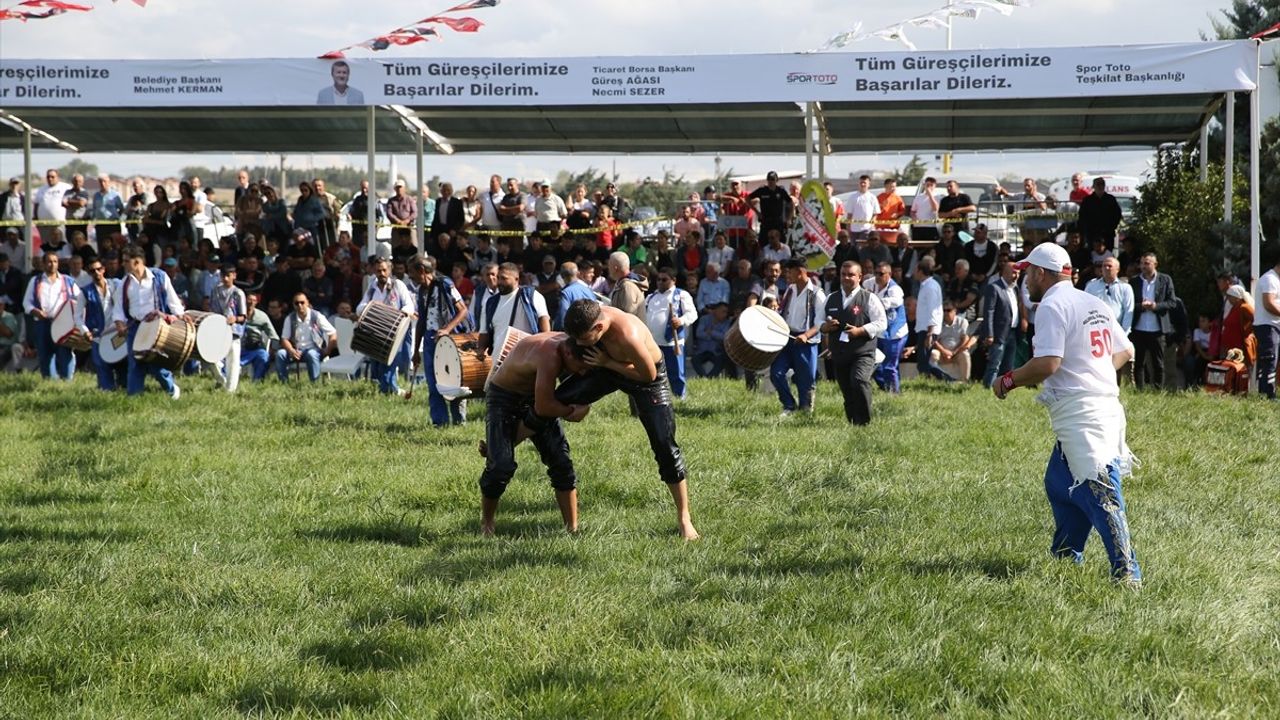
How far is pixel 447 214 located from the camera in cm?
2308

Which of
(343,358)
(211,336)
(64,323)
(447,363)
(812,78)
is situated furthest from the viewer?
(343,358)

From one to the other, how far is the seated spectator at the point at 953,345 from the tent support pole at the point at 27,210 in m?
14.4

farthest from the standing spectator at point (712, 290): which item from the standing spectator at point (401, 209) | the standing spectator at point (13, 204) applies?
the standing spectator at point (13, 204)

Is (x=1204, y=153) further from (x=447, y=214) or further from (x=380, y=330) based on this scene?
(x=380, y=330)

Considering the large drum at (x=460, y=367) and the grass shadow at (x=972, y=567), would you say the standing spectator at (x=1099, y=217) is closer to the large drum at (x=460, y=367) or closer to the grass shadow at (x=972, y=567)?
the large drum at (x=460, y=367)

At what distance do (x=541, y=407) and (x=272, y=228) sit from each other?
1663cm

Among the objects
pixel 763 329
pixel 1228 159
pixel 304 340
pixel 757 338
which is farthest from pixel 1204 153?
pixel 304 340

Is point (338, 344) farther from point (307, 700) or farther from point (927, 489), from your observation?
point (307, 700)

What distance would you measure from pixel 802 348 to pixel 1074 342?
775 centimetres

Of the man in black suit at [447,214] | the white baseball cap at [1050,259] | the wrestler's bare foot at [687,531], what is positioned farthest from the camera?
the man in black suit at [447,214]

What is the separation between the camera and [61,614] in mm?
6926

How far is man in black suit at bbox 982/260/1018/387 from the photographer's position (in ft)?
58.7

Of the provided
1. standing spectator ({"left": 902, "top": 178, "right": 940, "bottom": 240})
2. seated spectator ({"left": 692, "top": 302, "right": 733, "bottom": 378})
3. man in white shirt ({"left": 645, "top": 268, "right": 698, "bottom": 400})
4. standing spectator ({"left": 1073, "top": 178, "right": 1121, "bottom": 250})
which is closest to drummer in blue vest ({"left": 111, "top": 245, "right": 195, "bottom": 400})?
man in white shirt ({"left": 645, "top": 268, "right": 698, "bottom": 400})

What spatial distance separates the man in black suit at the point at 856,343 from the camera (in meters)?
14.0
